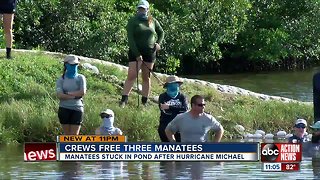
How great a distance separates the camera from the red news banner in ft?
46.5

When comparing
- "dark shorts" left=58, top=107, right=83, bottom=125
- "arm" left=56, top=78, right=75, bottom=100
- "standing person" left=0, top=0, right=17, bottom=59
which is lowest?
"dark shorts" left=58, top=107, right=83, bottom=125

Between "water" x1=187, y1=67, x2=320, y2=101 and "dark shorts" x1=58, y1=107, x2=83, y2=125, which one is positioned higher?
"water" x1=187, y1=67, x2=320, y2=101

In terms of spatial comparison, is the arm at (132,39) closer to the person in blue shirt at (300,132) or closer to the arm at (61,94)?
the arm at (61,94)

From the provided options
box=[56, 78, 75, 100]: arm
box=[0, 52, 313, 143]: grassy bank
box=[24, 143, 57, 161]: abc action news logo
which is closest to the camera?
box=[24, 143, 57, 161]: abc action news logo

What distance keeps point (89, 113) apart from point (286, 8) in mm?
27109

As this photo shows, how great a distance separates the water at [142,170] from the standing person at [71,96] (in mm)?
781

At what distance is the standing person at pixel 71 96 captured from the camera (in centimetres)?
1736

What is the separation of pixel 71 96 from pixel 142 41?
340 cm

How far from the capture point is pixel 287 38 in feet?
147

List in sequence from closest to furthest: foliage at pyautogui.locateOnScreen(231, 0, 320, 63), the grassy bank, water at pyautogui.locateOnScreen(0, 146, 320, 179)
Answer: water at pyautogui.locateOnScreen(0, 146, 320, 179) → the grassy bank → foliage at pyautogui.locateOnScreen(231, 0, 320, 63)

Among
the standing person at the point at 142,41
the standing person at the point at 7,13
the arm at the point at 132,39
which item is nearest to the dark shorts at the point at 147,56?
the standing person at the point at 142,41

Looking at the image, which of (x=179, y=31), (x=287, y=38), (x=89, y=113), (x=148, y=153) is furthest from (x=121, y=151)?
(x=287, y=38)

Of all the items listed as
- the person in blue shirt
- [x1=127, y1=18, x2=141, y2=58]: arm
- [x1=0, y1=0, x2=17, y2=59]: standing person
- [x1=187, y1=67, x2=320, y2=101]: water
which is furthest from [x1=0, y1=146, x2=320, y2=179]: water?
[x1=187, y1=67, x2=320, y2=101]: water

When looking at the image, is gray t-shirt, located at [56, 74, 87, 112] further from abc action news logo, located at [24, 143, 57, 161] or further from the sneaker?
the sneaker
